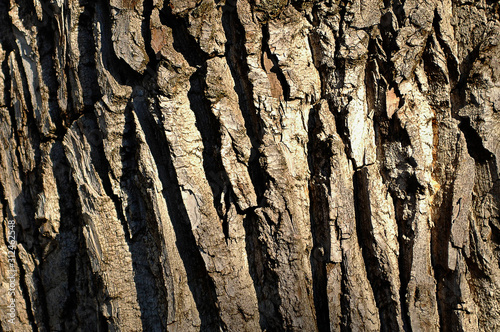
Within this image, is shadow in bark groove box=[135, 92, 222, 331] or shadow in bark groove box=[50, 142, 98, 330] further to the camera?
shadow in bark groove box=[50, 142, 98, 330]

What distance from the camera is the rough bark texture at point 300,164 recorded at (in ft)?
5.02

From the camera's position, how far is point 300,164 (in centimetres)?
157

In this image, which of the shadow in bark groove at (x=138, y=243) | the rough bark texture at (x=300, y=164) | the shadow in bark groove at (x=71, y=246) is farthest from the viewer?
the shadow in bark groove at (x=71, y=246)

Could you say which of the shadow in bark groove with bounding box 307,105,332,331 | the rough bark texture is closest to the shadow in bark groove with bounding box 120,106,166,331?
the rough bark texture

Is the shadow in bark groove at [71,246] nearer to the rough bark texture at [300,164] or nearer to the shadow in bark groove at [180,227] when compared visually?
the rough bark texture at [300,164]

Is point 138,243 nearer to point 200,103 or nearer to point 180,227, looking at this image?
point 180,227

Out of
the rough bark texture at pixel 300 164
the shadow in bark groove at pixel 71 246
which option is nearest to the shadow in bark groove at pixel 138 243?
the rough bark texture at pixel 300 164

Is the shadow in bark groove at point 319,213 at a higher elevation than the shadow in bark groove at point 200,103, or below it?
below

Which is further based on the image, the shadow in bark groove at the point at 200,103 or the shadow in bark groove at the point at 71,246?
the shadow in bark groove at the point at 71,246

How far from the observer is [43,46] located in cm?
189

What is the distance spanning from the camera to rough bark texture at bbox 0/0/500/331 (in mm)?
1530

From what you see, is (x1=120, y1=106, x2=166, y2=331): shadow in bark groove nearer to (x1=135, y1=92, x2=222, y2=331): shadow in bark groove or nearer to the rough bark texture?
the rough bark texture

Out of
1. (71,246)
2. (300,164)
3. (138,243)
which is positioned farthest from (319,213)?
(71,246)

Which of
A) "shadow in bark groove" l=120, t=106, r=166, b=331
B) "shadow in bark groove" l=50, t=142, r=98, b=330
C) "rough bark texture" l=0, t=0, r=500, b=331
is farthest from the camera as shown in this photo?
"shadow in bark groove" l=50, t=142, r=98, b=330
